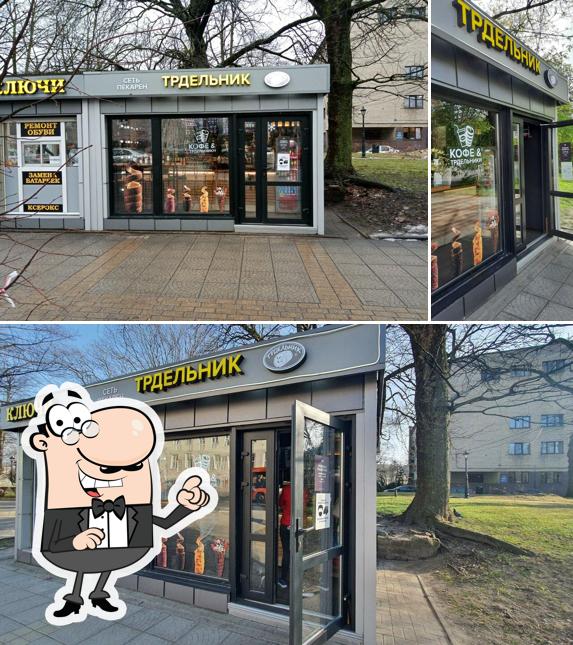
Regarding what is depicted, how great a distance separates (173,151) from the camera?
11.6m

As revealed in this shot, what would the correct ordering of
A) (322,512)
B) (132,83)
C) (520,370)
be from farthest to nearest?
→ (132,83), (520,370), (322,512)

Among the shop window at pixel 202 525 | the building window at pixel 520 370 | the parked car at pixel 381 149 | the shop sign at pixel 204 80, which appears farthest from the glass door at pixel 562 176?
the parked car at pixel 381 149

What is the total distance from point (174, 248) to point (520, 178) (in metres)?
5.54

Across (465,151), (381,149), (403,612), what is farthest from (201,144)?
(381,149)

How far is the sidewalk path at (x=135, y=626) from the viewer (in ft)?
17.4

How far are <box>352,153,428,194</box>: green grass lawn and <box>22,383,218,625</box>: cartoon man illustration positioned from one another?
12.1 meters

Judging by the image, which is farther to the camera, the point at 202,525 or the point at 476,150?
the point at 476,150

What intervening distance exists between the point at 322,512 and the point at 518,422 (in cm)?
272

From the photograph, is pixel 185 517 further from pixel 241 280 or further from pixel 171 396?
pixel 241 280

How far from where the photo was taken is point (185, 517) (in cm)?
645

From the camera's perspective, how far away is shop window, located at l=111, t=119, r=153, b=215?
1152 centimetres

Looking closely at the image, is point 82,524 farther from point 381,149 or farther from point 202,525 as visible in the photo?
point 381,149

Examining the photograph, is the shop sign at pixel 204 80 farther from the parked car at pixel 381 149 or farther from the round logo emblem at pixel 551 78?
the parked car at pixel 381 149

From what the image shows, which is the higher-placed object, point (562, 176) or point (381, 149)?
point (381, 149)
